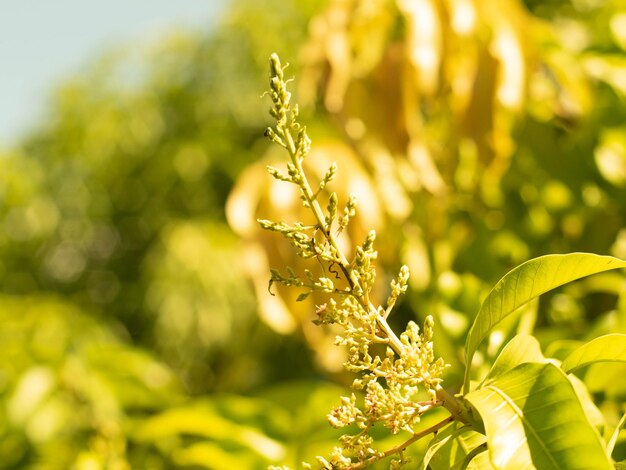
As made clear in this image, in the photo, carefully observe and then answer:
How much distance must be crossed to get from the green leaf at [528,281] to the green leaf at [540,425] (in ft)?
0.14

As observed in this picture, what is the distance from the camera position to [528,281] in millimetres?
393

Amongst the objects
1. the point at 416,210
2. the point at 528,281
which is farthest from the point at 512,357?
the point at 416,210

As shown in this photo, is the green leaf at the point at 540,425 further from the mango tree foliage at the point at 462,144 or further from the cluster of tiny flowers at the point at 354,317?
the mango tree foliage at the point at 462,144

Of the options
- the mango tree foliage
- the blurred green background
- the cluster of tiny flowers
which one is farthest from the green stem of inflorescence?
the mango tree foliage

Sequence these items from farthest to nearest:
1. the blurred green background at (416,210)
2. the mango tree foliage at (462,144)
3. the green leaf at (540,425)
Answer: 1. the mango tree foliage at (462,144)
2. the blurred green background at (416,210)
3. the green leaf at (540,425)

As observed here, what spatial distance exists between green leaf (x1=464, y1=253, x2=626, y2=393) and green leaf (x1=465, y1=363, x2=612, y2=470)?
0.04 meters

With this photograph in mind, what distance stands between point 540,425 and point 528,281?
79 millimetres

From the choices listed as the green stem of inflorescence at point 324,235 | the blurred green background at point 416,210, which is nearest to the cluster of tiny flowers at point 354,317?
the green stem of inflorescence at point 324,235

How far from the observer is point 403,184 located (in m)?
1.26

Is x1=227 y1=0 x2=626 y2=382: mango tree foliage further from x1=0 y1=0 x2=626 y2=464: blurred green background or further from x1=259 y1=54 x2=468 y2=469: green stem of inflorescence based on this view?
x1=259 y1=54 x2=468 y2=469: green stem of inflorescence

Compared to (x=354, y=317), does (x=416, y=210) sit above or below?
above

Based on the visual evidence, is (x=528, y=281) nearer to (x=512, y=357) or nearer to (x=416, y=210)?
(x=512, y=357)

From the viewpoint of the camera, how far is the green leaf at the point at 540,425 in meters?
0.32

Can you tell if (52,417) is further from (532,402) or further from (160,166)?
(160,166)
